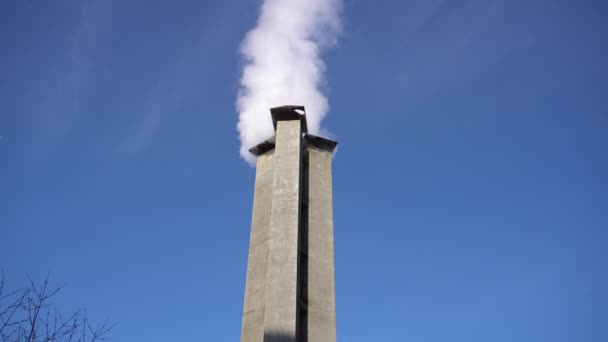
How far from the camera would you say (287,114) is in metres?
8.79

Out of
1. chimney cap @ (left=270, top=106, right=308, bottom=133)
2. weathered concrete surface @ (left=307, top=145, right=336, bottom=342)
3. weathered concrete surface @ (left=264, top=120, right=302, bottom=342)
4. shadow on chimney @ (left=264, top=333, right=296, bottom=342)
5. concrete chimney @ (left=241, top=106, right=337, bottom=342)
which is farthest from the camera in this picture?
chimney cap @ (left=270, top=106, right=308, bottom=133)

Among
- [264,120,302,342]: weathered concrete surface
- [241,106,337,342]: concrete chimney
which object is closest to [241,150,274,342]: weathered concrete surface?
[241,106,337,342]: concrete chimney

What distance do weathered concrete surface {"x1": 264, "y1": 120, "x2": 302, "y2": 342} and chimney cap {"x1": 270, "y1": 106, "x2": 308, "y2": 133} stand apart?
115 millimetres

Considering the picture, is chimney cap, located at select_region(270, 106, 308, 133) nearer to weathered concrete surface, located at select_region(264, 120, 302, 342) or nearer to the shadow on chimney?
weathered concrete surface, located at select_region(264, 120, 302, 342)

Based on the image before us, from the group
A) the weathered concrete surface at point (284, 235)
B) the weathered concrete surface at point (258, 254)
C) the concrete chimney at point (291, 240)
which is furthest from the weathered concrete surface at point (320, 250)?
the weathered concrete surface at point (258, 254)

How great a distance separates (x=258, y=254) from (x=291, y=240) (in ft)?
2.25

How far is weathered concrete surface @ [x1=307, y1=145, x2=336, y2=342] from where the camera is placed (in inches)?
266

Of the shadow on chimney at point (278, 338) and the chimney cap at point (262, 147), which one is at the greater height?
the chimney cap at point (262, 147)

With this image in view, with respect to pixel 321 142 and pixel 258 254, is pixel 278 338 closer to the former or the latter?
pixel 258 254

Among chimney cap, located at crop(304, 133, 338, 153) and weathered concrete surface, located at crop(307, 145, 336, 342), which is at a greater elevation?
chimney cap, located at crop(304, 133, 338, 153)

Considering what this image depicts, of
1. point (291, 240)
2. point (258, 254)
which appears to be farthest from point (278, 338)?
point (258, 254)

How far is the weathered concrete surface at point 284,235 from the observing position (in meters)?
6.41

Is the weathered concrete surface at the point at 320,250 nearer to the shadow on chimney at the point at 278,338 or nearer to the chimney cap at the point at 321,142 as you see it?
the chimney cap at the point at 321,142

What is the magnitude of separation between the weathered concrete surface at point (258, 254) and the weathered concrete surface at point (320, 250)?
0.61m
